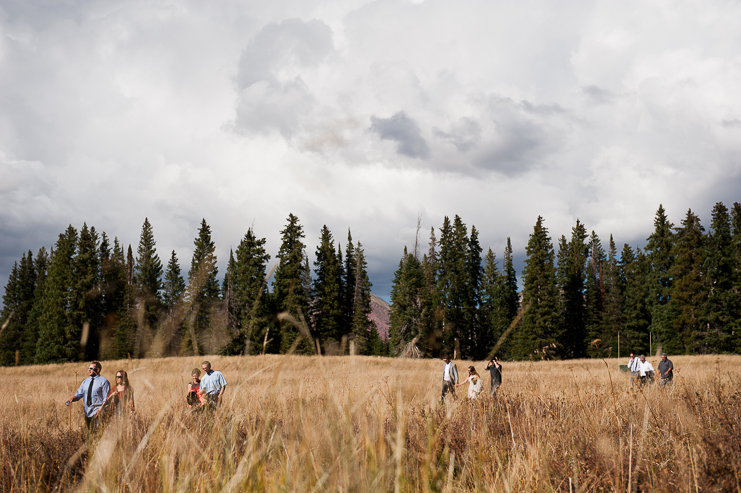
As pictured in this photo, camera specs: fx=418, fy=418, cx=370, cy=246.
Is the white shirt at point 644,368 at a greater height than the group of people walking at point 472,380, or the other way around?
the group of people walking at point 472,380

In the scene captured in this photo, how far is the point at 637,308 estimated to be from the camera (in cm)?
4562

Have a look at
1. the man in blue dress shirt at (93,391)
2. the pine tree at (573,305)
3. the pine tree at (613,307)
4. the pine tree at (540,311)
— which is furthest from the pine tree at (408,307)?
the man in blue dress shirt at (93,391)

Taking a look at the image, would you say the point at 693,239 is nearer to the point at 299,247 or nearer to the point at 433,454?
the point at 299,247

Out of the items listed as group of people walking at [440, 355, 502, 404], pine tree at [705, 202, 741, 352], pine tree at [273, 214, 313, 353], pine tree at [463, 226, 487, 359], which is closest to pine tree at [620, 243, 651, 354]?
pine tree at [705, 202, 741, 352]

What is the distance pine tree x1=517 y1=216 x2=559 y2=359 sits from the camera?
135 feet

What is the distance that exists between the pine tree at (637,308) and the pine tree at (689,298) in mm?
4259

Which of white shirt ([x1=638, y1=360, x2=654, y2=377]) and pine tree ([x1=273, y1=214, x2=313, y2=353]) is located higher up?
pine tree ([x1=273, y1=214, x2=313, y2=353])

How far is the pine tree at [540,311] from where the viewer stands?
41.2m

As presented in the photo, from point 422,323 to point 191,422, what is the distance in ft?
125

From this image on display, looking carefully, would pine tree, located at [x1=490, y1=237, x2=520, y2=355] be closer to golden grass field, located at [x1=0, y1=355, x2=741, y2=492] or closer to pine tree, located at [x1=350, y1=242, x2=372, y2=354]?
pine tree, located at [x1=350, y1=242, x2=372, y2=354]

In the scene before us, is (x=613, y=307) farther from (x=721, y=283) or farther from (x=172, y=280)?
(x=172, y=280)

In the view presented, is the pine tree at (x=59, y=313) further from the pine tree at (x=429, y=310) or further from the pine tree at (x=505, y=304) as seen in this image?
the pine tree at (x=505, y=304)

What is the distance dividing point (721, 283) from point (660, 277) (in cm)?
676

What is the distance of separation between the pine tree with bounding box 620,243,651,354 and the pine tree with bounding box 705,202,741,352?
7.57 metres
